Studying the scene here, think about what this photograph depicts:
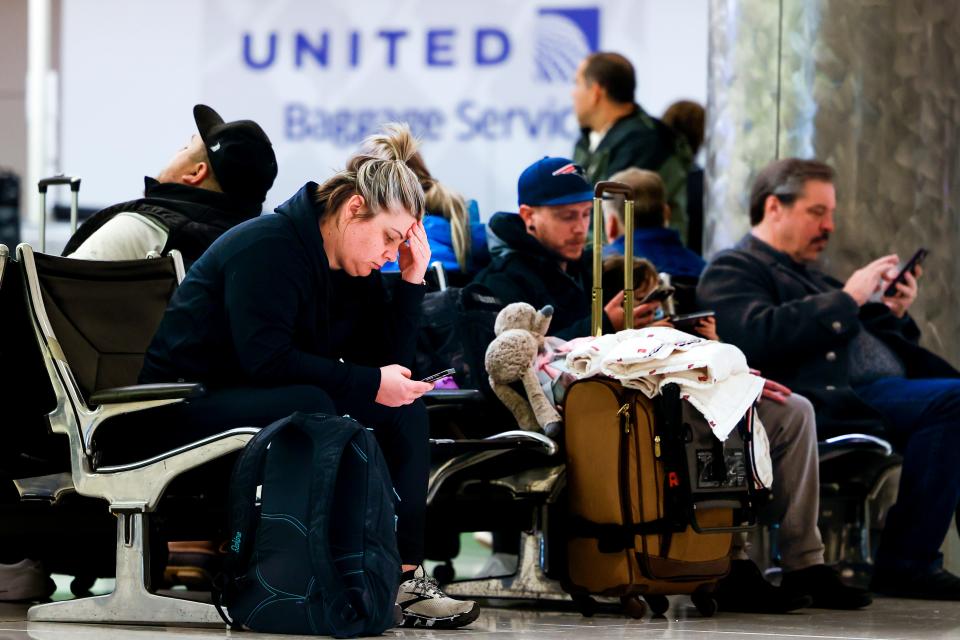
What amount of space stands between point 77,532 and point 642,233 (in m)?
2.61

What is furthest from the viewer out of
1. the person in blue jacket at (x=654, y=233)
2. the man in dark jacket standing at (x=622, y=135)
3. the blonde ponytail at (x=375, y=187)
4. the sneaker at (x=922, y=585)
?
the man in dark jacket standing at (x=622, y=135)

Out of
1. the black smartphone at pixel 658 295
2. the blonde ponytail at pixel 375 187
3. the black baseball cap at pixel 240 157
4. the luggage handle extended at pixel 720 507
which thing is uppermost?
the black baseball cap at pixel 240 157

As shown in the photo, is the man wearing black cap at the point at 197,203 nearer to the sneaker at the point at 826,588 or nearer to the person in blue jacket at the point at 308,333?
the person in blue jacket at the point at 308,333

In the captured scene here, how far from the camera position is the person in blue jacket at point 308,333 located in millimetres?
3900


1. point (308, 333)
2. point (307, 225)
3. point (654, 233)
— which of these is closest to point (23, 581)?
point (308, 333)

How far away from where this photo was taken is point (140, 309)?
4.48m

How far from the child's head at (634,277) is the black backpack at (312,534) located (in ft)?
6.17

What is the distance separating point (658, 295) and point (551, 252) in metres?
0.36

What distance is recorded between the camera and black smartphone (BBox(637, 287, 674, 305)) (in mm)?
5293

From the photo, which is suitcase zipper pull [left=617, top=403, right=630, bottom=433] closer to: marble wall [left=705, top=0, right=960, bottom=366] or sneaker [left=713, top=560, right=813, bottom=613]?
sneaker [left=713, top=560, right=813, bottom=613]

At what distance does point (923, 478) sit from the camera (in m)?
5.52

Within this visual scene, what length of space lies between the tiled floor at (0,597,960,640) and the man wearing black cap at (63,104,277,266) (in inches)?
41.7

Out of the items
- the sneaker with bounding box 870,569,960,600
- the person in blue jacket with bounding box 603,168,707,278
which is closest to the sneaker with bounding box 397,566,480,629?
the sneaker with bounding box 870,569,960,600

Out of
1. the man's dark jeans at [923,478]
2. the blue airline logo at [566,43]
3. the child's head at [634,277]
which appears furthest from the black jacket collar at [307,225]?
the blue airline logo at [566,43]
